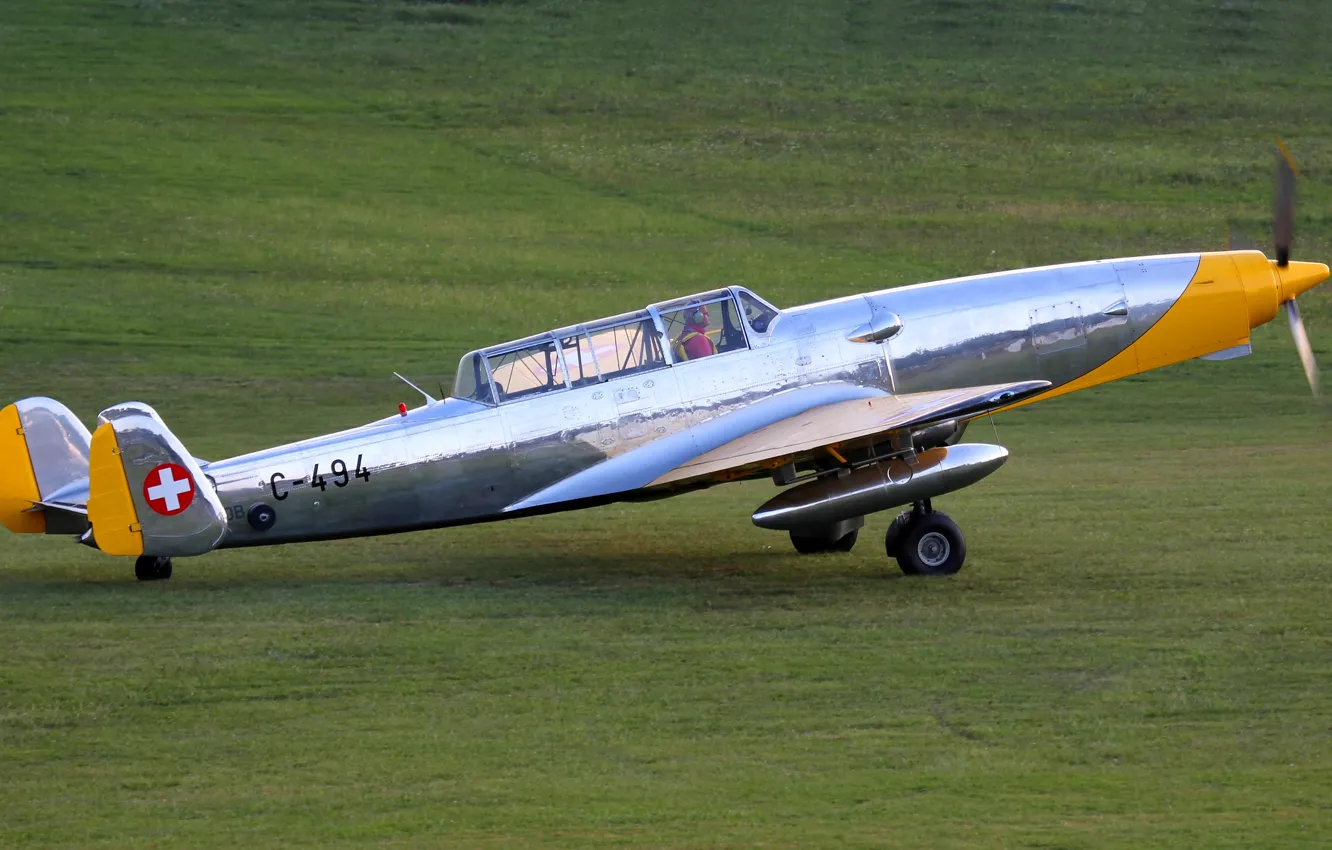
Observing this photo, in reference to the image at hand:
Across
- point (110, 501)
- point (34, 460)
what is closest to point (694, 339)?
point (110, 501)

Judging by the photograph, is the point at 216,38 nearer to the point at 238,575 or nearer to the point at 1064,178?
the point at 1064,178

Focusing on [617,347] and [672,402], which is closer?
[672,402]

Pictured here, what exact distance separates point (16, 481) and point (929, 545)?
23.9 ft

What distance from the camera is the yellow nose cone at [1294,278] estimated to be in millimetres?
14289

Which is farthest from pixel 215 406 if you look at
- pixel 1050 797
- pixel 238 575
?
pixel 1050 797

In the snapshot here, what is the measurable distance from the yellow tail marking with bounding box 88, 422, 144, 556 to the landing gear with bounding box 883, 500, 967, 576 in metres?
6.05

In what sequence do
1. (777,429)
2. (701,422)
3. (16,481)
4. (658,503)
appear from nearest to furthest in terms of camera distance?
(16,481)
(777,429)
(701,422)
(658,503)

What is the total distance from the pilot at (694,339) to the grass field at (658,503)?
1.89m

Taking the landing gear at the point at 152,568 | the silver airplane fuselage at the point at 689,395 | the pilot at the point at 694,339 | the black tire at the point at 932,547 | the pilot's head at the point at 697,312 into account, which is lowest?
the black tire at the point at 932,547

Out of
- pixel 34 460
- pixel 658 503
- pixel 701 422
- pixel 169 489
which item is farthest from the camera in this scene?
pixel 658 503

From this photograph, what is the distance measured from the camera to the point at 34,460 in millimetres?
13148

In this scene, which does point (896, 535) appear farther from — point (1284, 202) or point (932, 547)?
point (1284, 202)

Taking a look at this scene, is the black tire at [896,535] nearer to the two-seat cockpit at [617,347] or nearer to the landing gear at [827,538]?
the landing gear at [827,538]

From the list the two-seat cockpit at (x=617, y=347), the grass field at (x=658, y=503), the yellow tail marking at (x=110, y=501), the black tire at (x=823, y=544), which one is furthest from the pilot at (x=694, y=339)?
the yellow tail marking at (x=110, y=501)
